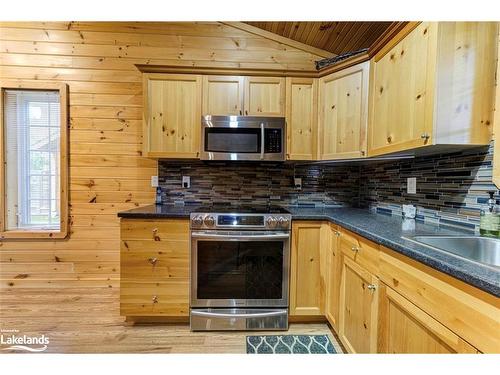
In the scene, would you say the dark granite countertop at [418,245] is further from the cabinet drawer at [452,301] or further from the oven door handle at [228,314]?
the oven door handle at [228,314]

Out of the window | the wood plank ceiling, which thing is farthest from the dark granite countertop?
the wood plank ceiling

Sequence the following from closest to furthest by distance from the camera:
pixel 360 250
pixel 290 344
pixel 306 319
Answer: pixel 360 250 → pixel 290 344 → pixel 306 319

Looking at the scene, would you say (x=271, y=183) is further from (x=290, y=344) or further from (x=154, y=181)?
(x=290, y=344)

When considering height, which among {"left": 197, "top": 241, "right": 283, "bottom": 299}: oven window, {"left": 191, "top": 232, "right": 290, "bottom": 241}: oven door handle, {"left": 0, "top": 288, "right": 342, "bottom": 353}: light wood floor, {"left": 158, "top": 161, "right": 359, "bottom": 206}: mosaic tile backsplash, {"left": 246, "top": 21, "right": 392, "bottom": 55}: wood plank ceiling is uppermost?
{"left": 246, "top": 21, "right": 392, "bottom": 55}: wood plank ceiling

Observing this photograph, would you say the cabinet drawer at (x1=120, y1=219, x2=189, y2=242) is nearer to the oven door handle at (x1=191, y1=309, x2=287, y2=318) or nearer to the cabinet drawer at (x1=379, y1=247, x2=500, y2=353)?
the oven door handle at (x1=191, y1=309, x2=287, y2=318)

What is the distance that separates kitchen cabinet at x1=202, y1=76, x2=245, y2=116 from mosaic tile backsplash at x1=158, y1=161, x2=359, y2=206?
21.1 inches

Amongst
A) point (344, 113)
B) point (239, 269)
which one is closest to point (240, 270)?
point (239, 269)

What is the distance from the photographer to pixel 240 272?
195 centimetres

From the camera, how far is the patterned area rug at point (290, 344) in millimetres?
1716

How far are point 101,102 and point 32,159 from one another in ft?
2.97

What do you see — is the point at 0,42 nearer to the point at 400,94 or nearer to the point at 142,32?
the point at 142,32

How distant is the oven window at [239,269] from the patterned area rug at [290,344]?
283 millimetres

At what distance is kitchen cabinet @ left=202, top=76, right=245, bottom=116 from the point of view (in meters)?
2.20

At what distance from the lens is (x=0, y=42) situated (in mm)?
2445
